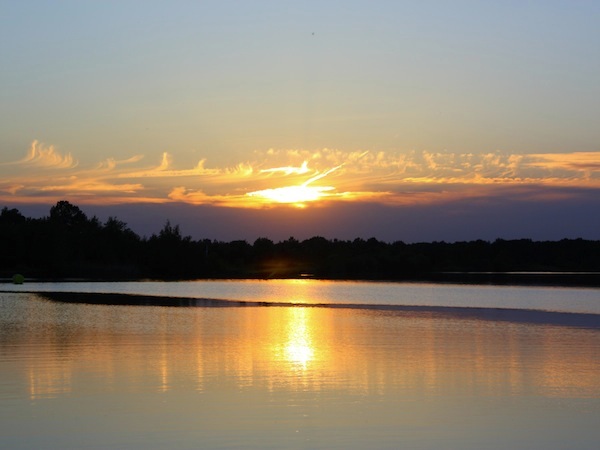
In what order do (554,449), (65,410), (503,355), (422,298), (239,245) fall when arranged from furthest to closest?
(239,245) < (422,298) < (503,355) < (65,410) < (554,449)

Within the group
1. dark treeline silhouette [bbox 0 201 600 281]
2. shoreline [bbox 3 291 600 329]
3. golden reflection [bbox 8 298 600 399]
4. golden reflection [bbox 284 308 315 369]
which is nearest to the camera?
golden reflection [bbox 8 298 600 399]

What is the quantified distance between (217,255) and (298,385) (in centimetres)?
12136

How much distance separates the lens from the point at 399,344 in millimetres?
24828

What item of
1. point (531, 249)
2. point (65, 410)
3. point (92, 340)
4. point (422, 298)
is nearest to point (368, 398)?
point (65, 410)

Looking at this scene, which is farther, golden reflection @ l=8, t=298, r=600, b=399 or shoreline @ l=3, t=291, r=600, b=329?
shoreline @ l=3, t=291, r=600, b=329

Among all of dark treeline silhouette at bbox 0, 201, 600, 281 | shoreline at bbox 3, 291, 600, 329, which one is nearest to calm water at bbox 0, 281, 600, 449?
shoreline at bbox 3, 291, 600, 329

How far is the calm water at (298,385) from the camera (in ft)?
42.7

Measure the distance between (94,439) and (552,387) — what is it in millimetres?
9223

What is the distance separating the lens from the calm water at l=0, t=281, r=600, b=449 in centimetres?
1300

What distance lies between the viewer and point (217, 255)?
138m

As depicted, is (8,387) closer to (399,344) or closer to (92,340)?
(92,340)

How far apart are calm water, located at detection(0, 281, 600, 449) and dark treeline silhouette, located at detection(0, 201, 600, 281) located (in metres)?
73.7

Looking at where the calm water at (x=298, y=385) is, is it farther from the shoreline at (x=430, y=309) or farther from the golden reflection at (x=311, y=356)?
the shoreline at (x=430, y=309)

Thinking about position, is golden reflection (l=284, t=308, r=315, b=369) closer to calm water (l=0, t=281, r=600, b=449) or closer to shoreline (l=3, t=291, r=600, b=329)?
calm water (l=0, t=281, r=600, b=449)
